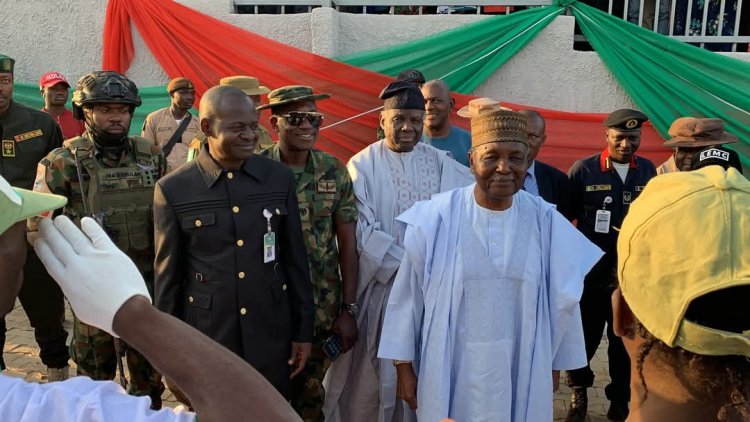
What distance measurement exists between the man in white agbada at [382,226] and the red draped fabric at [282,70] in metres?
2.56

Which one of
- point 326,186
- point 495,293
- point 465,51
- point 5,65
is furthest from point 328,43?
point 495,293

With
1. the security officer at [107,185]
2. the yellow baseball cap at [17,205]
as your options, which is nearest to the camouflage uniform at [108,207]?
the security officer at [107,185]

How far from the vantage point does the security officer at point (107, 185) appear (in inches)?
118

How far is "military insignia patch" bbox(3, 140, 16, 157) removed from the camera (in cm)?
400

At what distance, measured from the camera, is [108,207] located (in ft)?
9.86

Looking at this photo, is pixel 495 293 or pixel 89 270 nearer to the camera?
pixel 89 270

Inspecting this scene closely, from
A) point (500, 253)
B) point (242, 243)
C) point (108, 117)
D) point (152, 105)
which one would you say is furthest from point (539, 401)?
point (152, 105)

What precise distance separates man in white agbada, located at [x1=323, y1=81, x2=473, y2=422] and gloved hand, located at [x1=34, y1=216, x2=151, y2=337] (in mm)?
1991

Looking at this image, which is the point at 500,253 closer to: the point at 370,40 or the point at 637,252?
the point at 637,252

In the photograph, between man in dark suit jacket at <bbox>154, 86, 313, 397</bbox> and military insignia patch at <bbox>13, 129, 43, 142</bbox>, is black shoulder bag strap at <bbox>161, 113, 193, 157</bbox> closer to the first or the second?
military insignia patch at <bbox>13, 129, 43, 142</bbox>

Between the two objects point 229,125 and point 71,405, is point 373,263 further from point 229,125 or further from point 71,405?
point 71,405

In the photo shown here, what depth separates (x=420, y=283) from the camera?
2.62 meters

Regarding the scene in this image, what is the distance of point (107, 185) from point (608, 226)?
292 centimetres

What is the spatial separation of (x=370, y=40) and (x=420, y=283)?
14.5 feet
